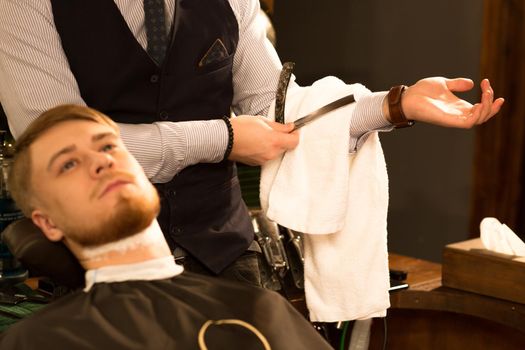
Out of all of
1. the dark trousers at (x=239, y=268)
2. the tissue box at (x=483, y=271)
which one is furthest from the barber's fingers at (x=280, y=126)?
the tissue box at (x=483, y=271)

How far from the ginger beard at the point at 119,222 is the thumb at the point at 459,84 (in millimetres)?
735

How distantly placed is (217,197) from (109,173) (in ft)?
1.45

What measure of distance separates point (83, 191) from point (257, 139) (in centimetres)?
46

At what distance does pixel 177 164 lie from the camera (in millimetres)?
1897

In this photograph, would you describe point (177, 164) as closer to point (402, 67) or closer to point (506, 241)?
point (506, 241)

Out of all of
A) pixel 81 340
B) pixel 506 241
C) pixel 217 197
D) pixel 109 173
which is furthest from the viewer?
pixel 506 241

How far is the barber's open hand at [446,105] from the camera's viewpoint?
1773 millimetres

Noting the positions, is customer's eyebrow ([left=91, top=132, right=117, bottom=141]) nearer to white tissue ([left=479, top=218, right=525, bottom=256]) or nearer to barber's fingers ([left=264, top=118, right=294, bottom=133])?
barber's fingers ([left=264, top=118, right=294, bottom=133])

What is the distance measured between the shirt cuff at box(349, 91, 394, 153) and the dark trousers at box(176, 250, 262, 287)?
0.42 meters

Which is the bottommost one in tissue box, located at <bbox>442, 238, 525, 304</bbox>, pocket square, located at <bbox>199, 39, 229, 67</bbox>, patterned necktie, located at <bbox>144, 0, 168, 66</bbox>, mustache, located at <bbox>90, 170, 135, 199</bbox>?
tissue box, located at <bbox>442, 238, 525, 304</bbox>

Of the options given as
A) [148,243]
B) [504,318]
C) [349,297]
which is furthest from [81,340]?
[504,318]

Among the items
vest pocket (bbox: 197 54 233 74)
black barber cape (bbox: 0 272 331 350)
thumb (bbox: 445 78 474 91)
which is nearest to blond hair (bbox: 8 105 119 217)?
black barber cape (bbox: 0 272 331 350)

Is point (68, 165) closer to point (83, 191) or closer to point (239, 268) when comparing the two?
point (83, 191)

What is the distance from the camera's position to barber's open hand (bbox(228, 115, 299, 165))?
1.90 meters
